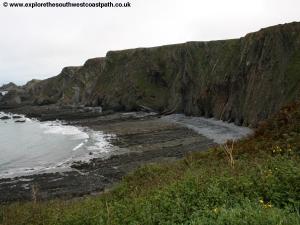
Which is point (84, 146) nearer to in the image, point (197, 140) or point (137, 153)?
point (137, 153)

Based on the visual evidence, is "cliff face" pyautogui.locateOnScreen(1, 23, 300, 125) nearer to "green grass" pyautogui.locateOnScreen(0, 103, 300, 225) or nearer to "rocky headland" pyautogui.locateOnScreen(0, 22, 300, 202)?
"rocky headland" pyautogui.locateOnScreen(0, 22, 300, 202)

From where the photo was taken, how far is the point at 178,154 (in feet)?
129

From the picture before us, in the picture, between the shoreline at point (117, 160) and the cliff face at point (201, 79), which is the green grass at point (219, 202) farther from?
the cliff face at point (201, 79)

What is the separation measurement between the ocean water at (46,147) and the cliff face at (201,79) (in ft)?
Answer: 64.8

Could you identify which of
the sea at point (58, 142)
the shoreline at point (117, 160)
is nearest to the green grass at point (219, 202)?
the shoreline at point (117, 160)

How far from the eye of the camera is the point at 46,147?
5016cm

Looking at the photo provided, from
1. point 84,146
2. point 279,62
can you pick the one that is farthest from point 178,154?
point 279,62

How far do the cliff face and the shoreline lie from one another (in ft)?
27.9

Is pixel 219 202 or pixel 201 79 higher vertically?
pixel 201 79

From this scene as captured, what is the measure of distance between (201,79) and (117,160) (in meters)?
39.9

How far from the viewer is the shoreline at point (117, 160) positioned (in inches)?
1139

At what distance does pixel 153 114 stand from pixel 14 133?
26222mm

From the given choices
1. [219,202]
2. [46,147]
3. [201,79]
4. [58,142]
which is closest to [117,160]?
[46,147]

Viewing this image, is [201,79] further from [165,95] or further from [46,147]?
[46,147]
